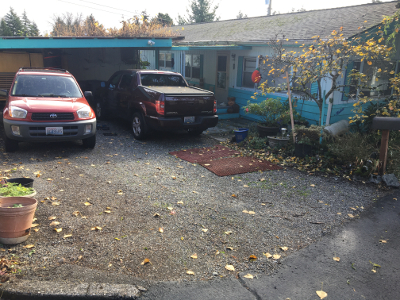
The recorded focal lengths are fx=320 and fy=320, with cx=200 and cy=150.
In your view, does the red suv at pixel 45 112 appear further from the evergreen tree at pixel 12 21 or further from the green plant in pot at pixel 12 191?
the evergreen tree at pixel 12 21

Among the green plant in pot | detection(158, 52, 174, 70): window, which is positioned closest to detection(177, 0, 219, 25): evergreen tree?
detection(158, 52, 174, 70): window

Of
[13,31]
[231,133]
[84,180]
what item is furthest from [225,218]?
[13,31]

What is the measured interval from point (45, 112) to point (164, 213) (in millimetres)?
3931

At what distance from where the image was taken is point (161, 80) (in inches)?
384

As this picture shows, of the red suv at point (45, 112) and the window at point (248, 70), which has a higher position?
the window at point (248, 70)

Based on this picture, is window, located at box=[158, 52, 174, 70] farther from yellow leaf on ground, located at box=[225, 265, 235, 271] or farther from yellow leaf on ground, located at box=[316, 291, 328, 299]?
yellow leaf on ground, located at box=[316, 291, 328, 299]

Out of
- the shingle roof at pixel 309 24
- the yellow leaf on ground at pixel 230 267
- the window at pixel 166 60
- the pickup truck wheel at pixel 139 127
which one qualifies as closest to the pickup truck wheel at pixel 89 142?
the pickup truck wheel at pixel 139 127

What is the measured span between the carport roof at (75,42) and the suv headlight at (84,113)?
3.84 meters

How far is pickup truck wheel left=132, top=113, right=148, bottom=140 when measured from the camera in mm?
8820

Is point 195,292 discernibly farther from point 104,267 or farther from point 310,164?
point 310,164

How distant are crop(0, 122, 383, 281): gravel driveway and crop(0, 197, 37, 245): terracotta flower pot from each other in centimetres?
10

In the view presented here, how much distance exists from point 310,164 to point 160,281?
5.15 meters

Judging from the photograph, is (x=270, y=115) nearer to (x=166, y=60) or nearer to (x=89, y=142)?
(x=89, y=142)

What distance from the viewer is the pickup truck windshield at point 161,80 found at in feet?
31.0
